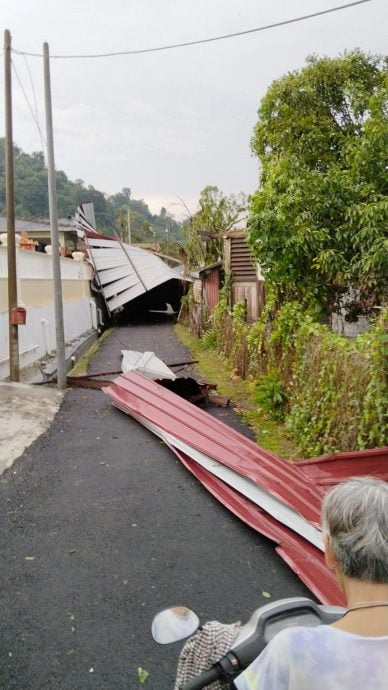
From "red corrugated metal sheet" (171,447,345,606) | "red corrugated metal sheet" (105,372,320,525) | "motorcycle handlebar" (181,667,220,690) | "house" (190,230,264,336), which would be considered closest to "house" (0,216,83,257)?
"house" (190,230,264,336)

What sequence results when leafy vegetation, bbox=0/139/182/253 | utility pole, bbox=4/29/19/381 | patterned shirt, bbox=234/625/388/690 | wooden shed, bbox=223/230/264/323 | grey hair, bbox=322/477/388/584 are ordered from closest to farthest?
patterned shirt, bbox=234/625/388/690, grey hair, bbox=322/477/388/584, utility pole, bbox=4/29/19/381, wooden shed, bbox=223/230/264/323, leafy vegetation, bbox=0/139/182/253

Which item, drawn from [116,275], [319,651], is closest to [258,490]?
[319,651]

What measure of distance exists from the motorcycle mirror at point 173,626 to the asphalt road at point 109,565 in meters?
1.24

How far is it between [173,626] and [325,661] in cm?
46

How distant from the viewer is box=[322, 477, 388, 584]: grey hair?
1.07 m

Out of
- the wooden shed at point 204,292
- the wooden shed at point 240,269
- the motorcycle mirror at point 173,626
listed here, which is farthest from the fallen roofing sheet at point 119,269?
the motorcycle mirror at point 173,626

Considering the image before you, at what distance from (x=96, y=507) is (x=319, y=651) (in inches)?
130

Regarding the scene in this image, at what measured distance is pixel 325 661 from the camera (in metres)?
0.96

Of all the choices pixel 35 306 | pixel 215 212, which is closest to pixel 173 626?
pixel 35 306

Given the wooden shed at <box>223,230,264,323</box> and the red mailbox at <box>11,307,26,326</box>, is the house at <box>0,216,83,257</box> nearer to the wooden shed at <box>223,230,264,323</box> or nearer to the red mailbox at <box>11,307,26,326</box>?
the wooden shed at <box>223,230,264,323</box>

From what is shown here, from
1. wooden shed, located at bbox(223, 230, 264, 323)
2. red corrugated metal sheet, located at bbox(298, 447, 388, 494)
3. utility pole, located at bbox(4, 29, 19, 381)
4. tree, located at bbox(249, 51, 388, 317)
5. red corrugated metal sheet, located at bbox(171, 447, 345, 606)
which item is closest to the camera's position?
red corrugated metal sheet, located at bbox(171, 447, 345, 606)

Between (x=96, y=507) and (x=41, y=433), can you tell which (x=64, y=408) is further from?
(x=96, y=507)

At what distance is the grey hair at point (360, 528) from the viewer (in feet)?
3.50

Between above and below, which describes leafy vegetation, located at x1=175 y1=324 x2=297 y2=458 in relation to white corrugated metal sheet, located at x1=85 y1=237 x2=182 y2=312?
below
